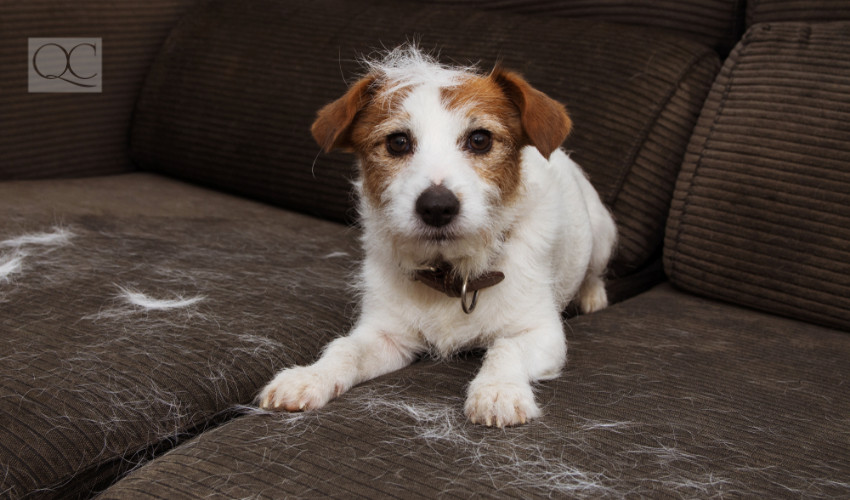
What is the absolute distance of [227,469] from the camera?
1031mm

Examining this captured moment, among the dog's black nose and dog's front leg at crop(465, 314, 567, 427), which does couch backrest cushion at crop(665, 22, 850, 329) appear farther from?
the dog's black nose

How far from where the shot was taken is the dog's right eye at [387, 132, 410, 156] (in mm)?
1441

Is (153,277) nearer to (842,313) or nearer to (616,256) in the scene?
(616,256)

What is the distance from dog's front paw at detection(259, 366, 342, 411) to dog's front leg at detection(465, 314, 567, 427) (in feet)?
0.71

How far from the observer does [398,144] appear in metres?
1.45

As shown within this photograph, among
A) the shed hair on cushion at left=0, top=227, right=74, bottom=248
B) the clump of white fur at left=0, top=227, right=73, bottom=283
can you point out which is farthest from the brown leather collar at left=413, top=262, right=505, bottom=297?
the shed hair on cushion at left=0, top=227, right=74, bottom=248

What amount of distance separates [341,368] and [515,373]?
0.28 m

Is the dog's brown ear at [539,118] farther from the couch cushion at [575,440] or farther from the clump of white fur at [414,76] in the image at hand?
the couch cushion at [575,440]

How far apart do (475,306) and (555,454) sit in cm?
47

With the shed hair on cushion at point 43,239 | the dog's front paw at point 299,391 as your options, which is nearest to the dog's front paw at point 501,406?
the dog's front paw at point 299,391

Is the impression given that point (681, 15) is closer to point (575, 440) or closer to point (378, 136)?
point (378, 136)

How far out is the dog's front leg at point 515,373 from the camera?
1.18 m

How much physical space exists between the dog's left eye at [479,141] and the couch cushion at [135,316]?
0.44m

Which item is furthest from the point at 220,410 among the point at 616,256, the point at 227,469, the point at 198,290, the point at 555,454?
the point at 616,256
